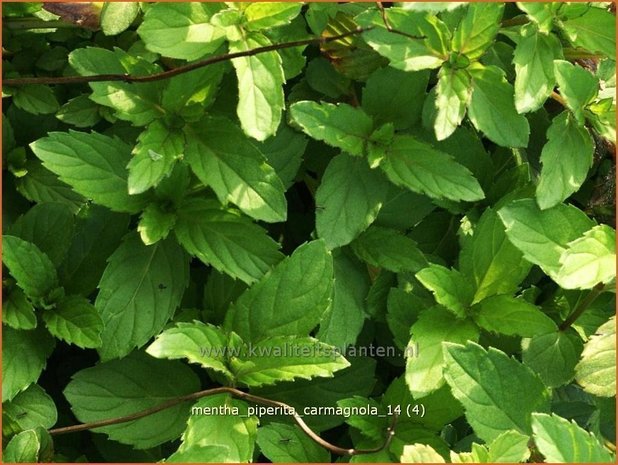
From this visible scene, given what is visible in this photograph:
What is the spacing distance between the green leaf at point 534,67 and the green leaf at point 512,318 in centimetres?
34

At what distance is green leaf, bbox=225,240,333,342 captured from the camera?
1.47 meters

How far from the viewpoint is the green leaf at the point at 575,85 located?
4.75 feet

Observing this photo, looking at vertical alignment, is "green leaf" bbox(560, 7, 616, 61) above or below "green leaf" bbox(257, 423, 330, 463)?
above

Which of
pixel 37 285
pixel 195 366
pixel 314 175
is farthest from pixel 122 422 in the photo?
pixel 314 175

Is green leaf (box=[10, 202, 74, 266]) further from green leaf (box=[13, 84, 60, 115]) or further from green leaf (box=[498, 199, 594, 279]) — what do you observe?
green leaf (box=[498, 199, 594, 279])

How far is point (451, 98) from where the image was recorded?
4.68ft

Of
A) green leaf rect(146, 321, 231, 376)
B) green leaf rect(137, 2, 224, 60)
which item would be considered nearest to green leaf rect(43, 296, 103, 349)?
green leaf rect(146, 321, 231, 376)

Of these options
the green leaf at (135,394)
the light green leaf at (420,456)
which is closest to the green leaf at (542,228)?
the light green leaf at (420,456)

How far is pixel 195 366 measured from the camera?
5.36ft

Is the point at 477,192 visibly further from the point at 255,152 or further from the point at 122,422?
the point at 122,422

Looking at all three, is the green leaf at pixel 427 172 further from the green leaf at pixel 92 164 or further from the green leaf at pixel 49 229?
the green leaf at pixel 49 229

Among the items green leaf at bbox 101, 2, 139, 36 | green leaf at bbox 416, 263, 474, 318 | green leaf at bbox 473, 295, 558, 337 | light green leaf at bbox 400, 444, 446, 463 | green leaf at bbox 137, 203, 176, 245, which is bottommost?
light green leaf at bbox 400, 444, 446, 463

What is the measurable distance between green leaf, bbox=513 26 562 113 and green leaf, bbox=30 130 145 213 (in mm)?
682

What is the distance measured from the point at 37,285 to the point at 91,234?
0.46 ft
